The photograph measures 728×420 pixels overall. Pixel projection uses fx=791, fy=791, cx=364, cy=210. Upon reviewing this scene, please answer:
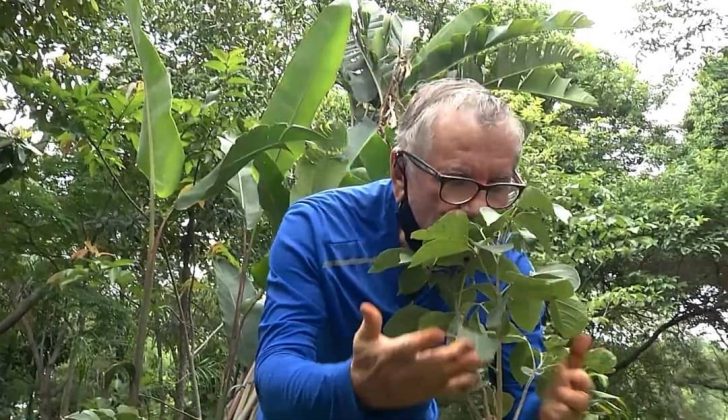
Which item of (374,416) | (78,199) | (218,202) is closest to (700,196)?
(218,202)

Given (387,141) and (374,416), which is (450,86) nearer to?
(374,416)

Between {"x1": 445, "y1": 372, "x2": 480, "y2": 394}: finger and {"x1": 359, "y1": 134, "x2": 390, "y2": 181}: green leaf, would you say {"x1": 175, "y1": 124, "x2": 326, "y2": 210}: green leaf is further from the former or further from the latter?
{"x1": 445, "y1": 372, "x2": 480, "y2": 394}: finger

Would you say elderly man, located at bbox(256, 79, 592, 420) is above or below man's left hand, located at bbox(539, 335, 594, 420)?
above

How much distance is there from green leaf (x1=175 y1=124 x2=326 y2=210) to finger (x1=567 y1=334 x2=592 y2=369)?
67cm

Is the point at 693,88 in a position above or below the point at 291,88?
below

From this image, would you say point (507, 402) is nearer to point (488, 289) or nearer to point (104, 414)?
point (488, 289)

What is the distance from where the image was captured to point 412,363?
607mm

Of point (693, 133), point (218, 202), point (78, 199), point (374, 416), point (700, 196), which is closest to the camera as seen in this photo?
point (374, 416)

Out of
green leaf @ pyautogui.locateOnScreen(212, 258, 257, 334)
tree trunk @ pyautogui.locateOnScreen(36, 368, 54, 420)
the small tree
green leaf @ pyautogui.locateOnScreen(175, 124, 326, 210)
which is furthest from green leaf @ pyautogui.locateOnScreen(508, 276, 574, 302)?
tree trunk @ pyautogui.locateOnScreen(36, 368, 54, 420)

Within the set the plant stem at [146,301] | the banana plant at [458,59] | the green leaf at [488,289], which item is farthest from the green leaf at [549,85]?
the green leaf at [488,289]

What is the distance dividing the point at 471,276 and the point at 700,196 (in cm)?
393

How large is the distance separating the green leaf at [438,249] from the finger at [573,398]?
0.20m

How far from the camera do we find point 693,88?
207 inches

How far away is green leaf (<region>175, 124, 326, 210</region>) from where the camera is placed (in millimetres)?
1365
